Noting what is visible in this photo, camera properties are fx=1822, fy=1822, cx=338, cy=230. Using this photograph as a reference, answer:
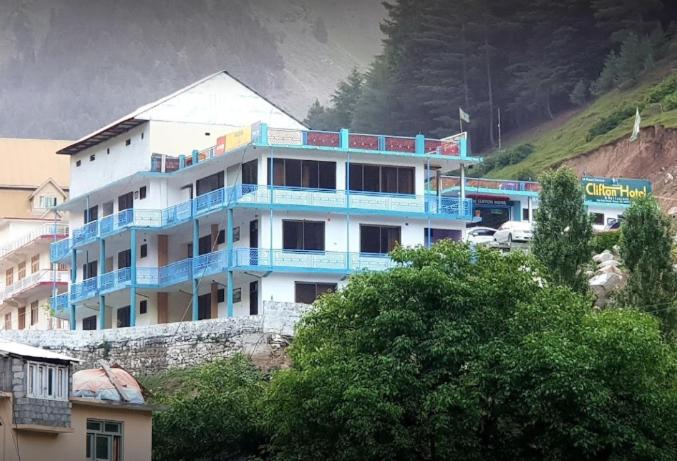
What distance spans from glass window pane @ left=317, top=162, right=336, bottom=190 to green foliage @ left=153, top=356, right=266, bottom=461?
19.6 metres

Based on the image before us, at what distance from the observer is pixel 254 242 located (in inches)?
3312

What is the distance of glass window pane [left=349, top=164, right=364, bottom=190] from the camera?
85.8m

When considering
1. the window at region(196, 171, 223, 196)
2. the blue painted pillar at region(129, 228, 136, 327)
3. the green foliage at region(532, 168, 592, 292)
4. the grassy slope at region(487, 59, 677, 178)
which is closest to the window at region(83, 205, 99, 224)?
the blue painted pillar at region(129, 228, 136, 327)

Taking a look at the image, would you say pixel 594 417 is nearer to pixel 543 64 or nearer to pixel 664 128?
pixel 664 128

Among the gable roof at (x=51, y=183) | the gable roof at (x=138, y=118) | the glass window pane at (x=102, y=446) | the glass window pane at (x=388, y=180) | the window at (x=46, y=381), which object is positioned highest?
the gable roof at (x=138, y=118)

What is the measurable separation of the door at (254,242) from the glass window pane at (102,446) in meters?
24.7

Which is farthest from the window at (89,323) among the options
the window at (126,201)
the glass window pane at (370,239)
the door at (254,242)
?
the glass window pane at (370,239)

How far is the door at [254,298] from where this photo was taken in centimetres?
8325

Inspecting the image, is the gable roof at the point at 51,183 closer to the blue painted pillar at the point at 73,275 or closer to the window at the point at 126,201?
the blue painted pillar at the point at 73,275

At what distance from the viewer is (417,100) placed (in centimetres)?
15925

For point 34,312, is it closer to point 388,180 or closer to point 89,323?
point 89,323

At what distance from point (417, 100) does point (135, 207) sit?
232 feet

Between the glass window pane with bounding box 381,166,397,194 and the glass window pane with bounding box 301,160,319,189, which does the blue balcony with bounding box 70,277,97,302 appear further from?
the glass window pane with bounding box 381,166,397,194

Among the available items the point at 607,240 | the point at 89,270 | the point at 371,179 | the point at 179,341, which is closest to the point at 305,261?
the point at 371,179
